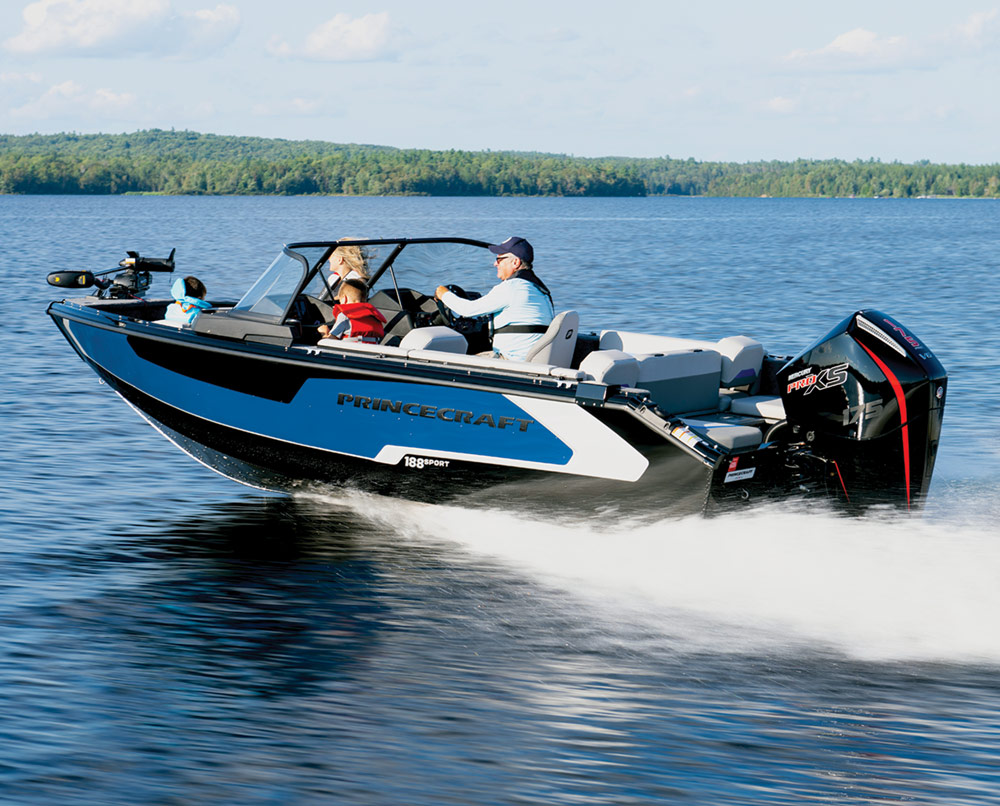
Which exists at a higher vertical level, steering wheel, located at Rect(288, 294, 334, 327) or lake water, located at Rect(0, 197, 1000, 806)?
steering wheel, located at Rect(288, 294, 334, 327)

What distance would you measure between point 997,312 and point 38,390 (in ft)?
46.4

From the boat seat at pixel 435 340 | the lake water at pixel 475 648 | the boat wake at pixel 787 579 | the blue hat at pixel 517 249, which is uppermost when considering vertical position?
the blue hat at pixel 517 249

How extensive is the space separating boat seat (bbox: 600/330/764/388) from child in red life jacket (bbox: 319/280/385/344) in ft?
4.91

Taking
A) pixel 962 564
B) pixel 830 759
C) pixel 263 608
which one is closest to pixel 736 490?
pixel 962 564

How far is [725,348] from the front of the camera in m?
7.38

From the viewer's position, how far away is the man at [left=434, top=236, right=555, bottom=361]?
6.86 m

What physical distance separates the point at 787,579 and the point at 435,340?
2.35 meters

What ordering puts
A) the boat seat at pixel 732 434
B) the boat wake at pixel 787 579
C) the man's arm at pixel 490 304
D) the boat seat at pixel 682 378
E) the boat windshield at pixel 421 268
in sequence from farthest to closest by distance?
1. the boat windshield at pixel 421 268
2. the man's arm at pixel 490 304
3. the boat seat at pixel 682 378
4. the boat seat at pixel 732 434
5. the boat wake at pixel 787 579

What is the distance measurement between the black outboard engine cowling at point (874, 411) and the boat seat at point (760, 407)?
0.89m

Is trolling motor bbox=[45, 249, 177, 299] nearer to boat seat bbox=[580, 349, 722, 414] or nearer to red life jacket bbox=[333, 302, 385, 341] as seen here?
red life jacket bbox=[333, 302, 385, 341]

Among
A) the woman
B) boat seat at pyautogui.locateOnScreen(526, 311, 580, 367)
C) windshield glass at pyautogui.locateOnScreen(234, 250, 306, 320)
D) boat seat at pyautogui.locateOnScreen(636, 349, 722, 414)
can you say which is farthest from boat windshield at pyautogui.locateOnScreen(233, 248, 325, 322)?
boat seat at pyautogui.locateOnScreen(636, 349, 722, 414)

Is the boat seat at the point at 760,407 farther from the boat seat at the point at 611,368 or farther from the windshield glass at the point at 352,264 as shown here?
the windshield glass at the point at 352,264

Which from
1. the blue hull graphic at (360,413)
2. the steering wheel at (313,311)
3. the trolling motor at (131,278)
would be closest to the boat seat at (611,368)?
the blue hull graphic at (360,413)

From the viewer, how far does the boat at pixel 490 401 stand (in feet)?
19.4
